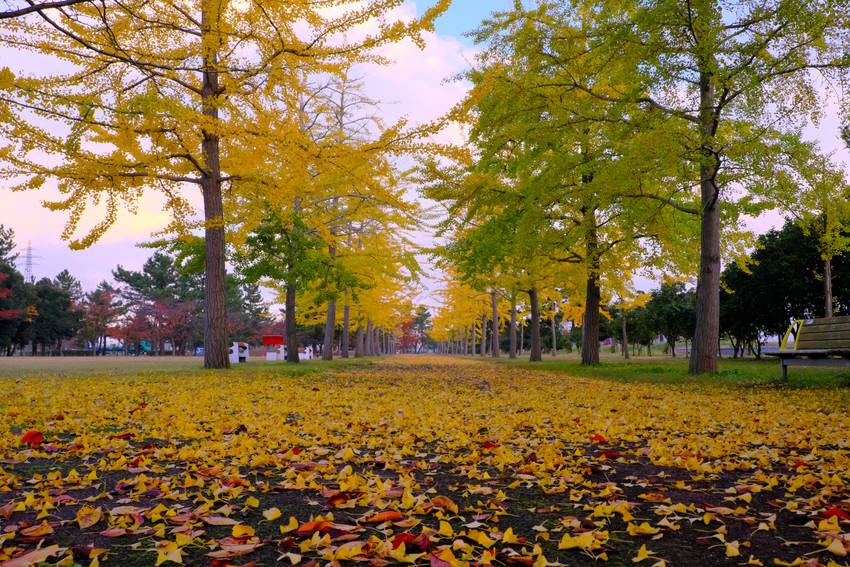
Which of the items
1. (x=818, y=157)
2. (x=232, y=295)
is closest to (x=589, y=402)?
(x=818, y=157)

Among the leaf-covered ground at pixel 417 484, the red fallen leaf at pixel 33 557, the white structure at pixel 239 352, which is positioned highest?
the red fallen leaf at pixel 33 557

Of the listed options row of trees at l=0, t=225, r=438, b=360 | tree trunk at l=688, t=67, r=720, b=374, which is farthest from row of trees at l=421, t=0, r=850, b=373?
row of trees at l=0, t=225, r=438, b=360

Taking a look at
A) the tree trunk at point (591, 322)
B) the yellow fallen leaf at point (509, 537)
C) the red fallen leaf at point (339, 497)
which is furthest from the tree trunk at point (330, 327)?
the yellow fallen leaf at point (509, 537)

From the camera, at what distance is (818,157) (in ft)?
31.2

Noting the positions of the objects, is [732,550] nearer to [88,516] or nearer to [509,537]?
[509,537]

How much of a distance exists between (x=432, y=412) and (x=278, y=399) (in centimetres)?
243

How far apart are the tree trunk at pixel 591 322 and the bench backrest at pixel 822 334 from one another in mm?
5971

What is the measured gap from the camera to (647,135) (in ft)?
29.6

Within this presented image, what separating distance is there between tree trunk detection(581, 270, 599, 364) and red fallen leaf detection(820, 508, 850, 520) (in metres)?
13.5

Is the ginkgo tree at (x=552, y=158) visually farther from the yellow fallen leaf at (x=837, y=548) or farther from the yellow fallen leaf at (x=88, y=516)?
the yellow fallen leaf at (x=88, y=516)

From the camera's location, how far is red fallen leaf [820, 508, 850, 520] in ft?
8.69

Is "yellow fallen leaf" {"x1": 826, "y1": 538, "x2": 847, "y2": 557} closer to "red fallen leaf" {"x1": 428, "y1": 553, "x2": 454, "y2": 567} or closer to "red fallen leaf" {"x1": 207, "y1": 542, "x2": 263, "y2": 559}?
"red fallen leaf" {"x1": 428, "y1": 553, "x2": 454, "y2": 567}

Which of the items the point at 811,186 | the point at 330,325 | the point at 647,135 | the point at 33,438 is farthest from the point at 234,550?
the point at 330,325

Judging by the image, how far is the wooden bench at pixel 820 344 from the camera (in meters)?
8.64
